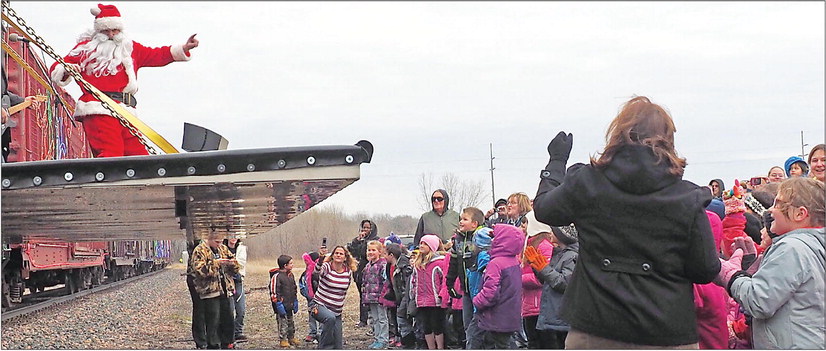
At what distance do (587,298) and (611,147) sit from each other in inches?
22.2

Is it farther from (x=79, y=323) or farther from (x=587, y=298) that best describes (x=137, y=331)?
(x=587, y=298)

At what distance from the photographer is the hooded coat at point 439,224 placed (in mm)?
9930

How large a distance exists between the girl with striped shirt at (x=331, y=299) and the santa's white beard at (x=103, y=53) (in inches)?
122

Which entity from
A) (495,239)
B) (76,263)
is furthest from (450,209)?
(76,263)

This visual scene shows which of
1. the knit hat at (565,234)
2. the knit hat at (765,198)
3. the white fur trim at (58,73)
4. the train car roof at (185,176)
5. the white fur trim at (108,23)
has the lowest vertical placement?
the knit hat at (565,234)

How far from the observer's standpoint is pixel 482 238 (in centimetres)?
763

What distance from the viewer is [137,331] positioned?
1280cm

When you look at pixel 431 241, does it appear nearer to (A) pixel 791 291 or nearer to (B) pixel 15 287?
(A) pixel 791 291

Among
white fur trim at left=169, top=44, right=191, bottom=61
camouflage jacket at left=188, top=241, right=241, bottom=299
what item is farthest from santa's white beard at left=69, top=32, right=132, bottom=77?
camouflage jacket at left=188, top=241, right=241, bottom=299

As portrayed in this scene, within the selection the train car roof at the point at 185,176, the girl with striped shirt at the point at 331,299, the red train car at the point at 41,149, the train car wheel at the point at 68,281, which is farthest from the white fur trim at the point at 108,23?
the train car wheel at the point at 68,281

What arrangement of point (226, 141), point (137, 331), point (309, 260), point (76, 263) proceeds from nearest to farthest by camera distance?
point (226, 141)
point (309, 260)
point (137, 331)
point (76, 263)

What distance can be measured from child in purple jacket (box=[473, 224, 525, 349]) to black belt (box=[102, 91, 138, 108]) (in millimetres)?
3026

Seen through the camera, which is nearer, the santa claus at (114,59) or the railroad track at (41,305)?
the santa claus at (114,59)

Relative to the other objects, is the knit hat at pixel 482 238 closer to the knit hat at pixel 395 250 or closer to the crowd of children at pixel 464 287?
the crowd of children at pixel 464 287
